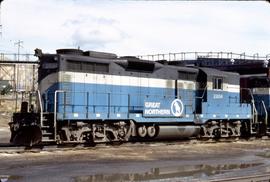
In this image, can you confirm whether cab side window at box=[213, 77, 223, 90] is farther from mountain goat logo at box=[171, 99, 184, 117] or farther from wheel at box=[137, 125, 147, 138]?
wheel at box=[137, 125, 147, 138]

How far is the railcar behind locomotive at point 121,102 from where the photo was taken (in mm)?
16594

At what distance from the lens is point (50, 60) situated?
17.1m

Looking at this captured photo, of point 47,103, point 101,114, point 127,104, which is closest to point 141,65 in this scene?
point 127,104

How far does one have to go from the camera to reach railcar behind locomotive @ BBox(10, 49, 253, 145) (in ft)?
54.4

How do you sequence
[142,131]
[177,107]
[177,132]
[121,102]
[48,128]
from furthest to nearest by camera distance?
[177,107] → [177,132] → [142,131] → [121,102] → [48,128]

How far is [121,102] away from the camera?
1883 cm

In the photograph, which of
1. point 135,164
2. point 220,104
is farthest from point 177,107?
point 135,164

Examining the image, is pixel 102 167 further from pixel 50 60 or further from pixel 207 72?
pixel 207 72

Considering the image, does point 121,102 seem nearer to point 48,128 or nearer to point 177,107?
point 177,107

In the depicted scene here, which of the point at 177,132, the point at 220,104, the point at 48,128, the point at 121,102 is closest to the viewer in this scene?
the point at 48,128

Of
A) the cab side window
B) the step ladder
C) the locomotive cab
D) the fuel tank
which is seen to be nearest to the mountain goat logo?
the fuel tank

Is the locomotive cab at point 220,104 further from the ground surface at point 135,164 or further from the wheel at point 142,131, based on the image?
the ground surface at point 135,164

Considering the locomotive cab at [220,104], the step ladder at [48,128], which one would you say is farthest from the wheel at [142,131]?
the step ladder at [48,128]

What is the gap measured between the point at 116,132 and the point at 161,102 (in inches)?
121
